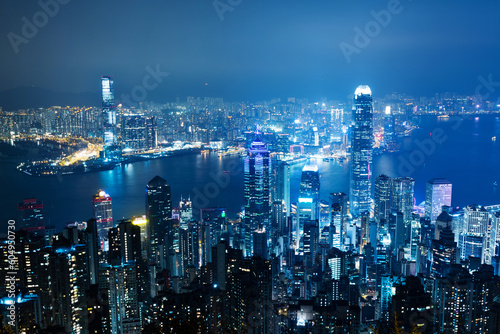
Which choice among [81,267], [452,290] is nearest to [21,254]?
[81,267]

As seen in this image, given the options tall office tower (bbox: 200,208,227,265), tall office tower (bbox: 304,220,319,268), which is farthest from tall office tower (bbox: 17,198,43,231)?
tall office tower (bbox: 304,220,319,268)

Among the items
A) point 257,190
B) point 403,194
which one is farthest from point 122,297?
point 403,194

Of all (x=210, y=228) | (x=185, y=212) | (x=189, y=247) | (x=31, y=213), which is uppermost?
(x=31, y=213)

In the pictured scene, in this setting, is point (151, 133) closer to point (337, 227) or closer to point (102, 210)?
point (102, 210)

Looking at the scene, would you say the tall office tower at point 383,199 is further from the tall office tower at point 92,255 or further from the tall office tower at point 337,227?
the tall office tower at point 92,255

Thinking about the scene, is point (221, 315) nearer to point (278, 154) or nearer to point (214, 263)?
point (214, 263)

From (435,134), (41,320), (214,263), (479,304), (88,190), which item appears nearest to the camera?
(41,320)
